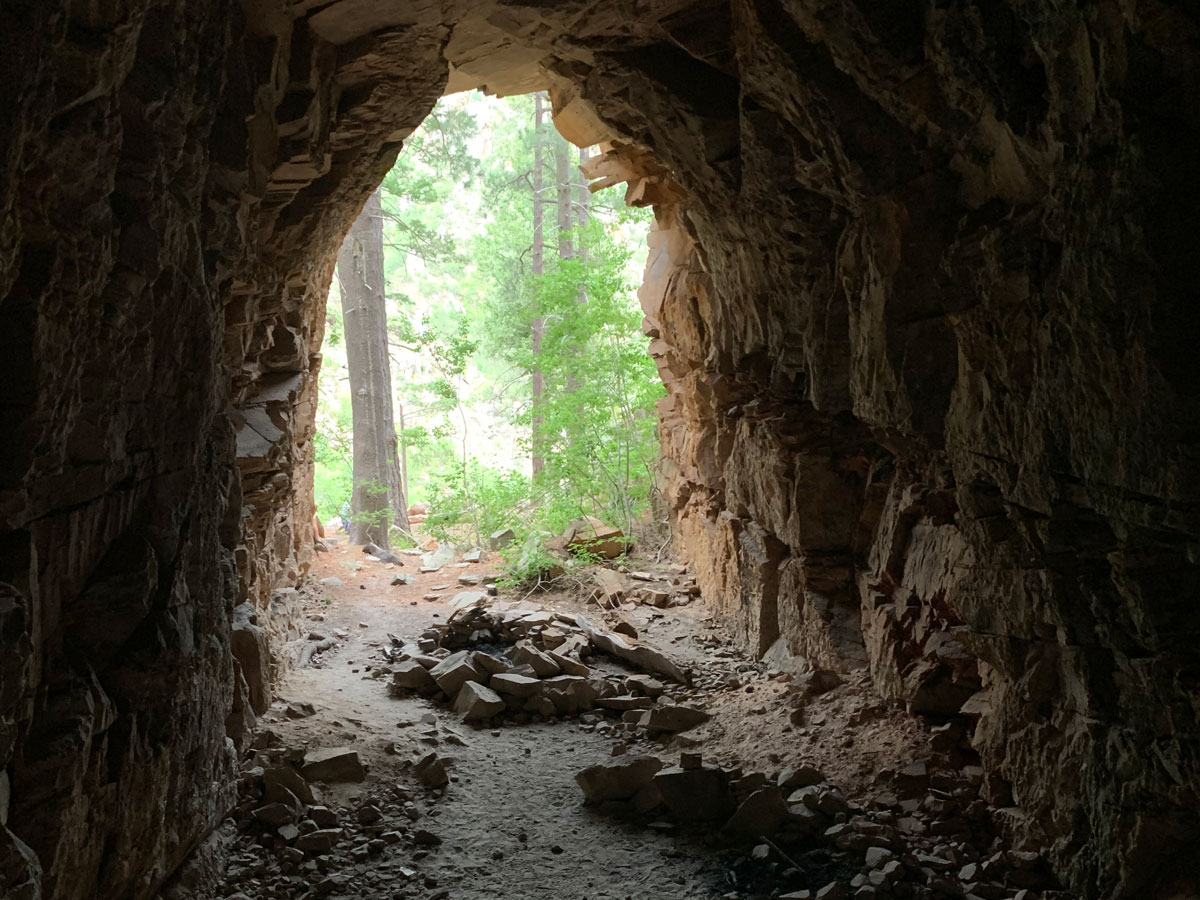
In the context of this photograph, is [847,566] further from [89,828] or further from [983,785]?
[89,828]

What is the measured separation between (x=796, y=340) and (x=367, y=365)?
985 cm

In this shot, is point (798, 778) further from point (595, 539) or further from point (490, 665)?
point (595, 539)

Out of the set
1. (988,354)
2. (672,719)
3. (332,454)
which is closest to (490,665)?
(672,719)

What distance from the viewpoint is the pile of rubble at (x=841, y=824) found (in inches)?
175

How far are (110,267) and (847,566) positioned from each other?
18.6 feet

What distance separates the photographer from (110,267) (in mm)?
3443

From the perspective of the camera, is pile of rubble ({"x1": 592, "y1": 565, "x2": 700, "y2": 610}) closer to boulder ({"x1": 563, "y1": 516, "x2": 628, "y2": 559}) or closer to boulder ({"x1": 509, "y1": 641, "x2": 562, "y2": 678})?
boulder ({"x1": 563, "y1": 516, "x2": 628, "y2": 559})

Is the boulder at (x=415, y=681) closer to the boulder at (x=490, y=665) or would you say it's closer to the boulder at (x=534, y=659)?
the boulder at (x=490, y=665)

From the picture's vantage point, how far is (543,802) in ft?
19.9

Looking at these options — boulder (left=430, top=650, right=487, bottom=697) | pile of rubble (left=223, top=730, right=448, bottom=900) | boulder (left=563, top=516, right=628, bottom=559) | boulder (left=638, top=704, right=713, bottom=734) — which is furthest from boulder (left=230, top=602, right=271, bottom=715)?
boulder (left=563, top=516, right=628, bottom=559)

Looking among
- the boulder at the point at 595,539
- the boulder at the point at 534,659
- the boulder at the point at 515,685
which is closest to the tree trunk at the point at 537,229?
the boulder at the point at 595,539

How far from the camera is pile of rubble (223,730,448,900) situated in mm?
4801

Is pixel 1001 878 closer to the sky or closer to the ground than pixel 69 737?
closer to the ground

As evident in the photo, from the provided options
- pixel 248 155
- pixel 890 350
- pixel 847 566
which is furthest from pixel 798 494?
pixel 248 155
